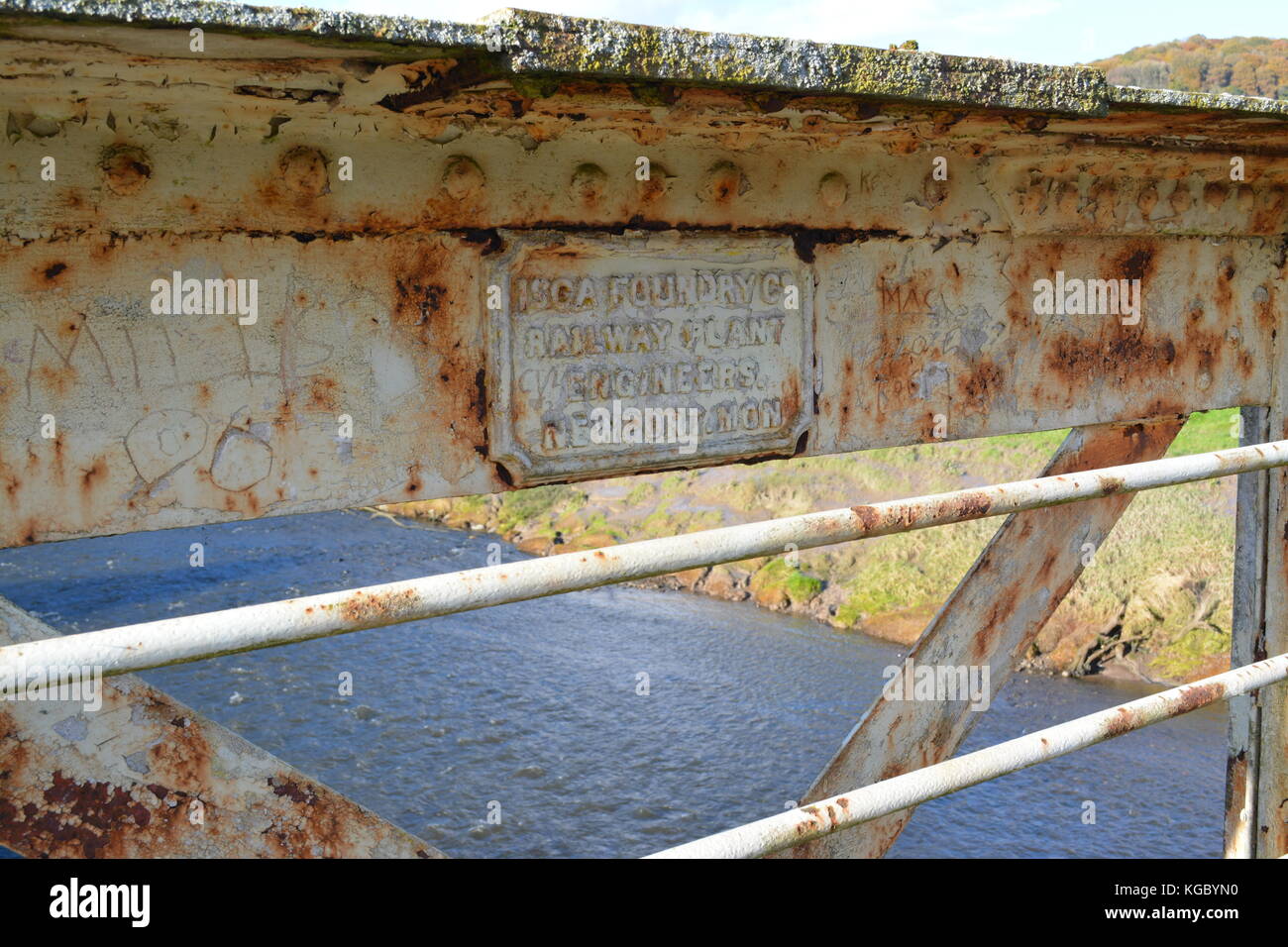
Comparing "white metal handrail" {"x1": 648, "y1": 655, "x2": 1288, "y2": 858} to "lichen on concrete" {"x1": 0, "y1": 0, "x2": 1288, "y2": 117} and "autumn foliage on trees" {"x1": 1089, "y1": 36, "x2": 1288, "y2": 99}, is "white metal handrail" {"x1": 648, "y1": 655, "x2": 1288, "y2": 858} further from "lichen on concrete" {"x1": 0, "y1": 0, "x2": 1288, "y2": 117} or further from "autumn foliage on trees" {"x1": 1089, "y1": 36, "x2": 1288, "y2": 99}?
"autumn foliage on trees" {"x1": 1089, "y1": 36, "x2": 1288, "y2": 99}

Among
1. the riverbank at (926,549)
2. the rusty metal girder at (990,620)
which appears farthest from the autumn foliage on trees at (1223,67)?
the rusty metal girder at (990,620)

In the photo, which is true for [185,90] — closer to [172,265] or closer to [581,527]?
[172,265]

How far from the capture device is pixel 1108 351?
2.90 metres

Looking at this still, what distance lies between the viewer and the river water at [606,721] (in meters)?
7.95

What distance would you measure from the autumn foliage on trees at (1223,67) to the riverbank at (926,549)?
11.4m

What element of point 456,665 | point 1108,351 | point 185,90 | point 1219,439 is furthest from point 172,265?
point 1219,439

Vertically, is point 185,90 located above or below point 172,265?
above

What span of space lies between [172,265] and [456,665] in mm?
9339

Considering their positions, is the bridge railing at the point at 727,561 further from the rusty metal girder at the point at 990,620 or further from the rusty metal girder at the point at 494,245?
the rusty metal girder at the point at 990,620

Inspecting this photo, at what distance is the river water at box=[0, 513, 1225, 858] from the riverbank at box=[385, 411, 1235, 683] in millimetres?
396

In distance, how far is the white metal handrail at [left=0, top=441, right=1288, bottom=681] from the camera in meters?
1.11

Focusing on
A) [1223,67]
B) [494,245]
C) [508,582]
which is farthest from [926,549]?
[1223,67]

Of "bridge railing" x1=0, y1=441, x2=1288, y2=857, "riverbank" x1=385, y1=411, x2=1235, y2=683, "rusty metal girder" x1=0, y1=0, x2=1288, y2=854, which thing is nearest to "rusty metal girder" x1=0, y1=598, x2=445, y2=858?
"rusty metal girder" x1=0, y1=0, x2=1288, y2=854

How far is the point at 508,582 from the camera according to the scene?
1.33 meters
